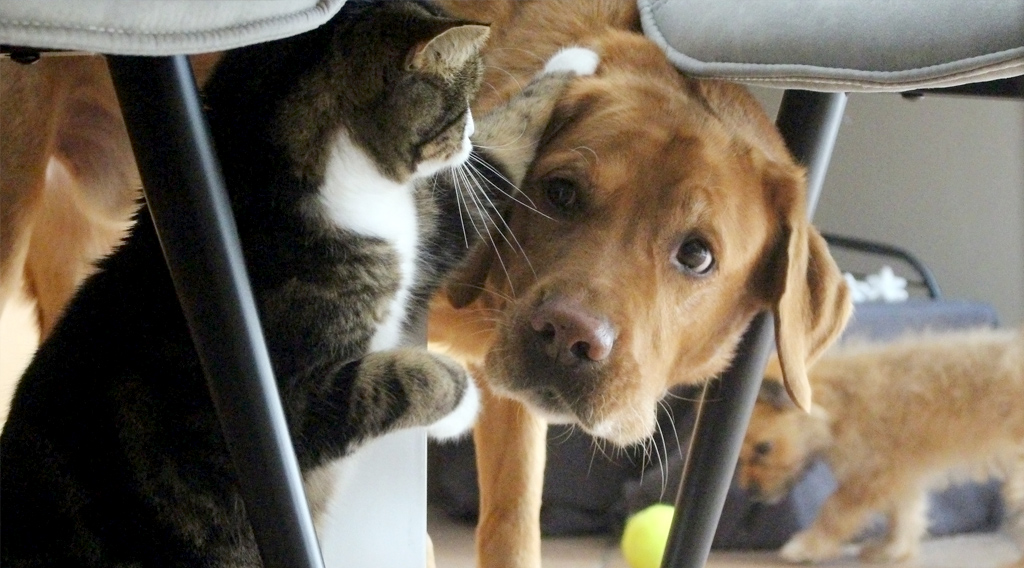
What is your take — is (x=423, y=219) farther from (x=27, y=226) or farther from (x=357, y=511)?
(x=27, y=226)

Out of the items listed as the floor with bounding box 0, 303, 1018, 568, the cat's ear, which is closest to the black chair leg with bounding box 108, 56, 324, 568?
the cat's ear

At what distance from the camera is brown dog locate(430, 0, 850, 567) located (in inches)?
40.1

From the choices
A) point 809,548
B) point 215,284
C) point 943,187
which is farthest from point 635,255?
point 943,187

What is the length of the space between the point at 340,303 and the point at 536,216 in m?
0.28

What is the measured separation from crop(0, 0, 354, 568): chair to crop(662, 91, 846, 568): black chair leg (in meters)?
0.47

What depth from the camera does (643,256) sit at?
1056 millimetres

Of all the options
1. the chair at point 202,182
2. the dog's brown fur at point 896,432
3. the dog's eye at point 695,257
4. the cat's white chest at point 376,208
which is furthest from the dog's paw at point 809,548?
the chair at point 202,182

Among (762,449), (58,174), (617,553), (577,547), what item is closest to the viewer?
(58,174)

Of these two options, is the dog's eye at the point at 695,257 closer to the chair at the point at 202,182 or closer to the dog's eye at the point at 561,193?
the dog's eye at the point at 561,193

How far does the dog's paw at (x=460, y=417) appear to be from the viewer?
100 centimetres

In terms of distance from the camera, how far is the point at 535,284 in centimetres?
106

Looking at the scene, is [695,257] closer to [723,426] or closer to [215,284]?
[723,426]

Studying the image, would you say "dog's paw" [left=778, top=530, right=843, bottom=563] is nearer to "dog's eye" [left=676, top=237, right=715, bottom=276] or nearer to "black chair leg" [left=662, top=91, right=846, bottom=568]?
"black chair leg" [left=662, top=91, right=846, bottom=568]

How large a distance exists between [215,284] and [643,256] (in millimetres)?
520
